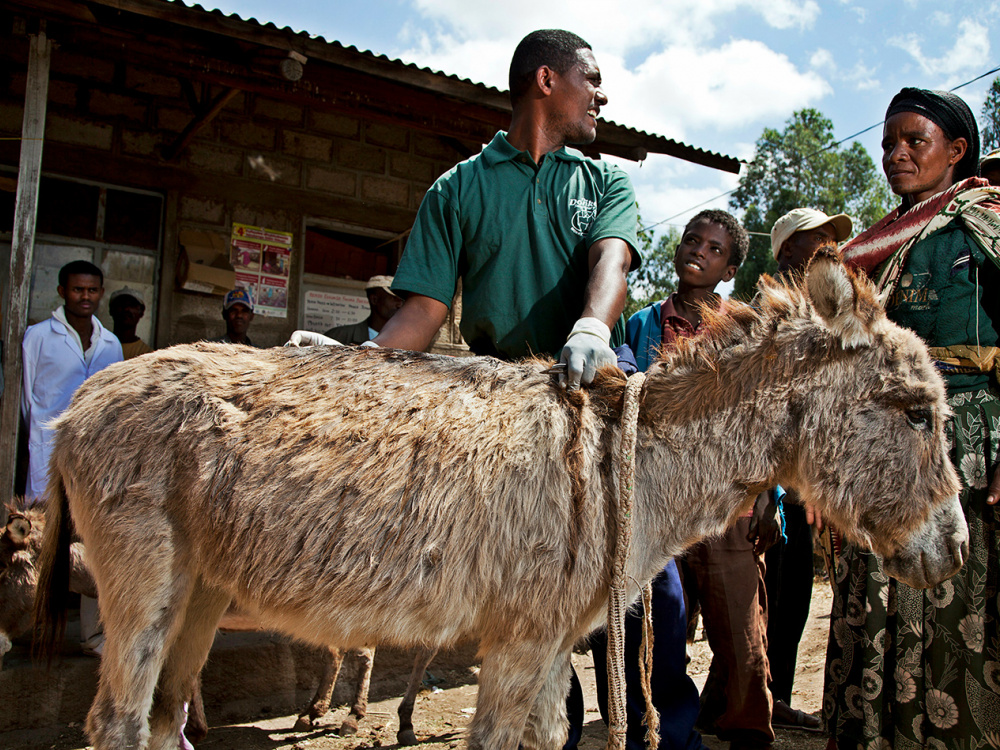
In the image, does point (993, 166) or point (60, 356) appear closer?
point (993, 166)

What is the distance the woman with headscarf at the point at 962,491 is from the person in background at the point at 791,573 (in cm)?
113

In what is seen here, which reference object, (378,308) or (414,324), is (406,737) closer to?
(414,324)

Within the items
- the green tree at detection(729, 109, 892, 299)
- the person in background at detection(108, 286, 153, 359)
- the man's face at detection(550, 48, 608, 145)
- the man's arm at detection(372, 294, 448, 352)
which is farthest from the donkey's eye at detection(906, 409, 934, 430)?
the green tree at detection(729, 109, 892, 299)

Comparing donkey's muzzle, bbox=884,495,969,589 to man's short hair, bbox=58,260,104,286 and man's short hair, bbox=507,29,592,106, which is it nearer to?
man's short hair, bbox=507,29,592,106

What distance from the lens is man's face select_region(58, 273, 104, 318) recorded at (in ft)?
17.5

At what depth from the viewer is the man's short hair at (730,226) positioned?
4.23 m

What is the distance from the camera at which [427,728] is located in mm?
4281

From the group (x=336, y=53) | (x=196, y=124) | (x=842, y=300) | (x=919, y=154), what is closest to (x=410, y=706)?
(x=842, y=300)

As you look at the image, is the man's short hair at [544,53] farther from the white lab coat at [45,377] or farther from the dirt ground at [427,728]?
the white lab coat at [45,377]

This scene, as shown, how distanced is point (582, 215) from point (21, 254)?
3.95 m

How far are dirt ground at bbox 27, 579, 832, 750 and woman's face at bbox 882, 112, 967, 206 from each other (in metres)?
2.89

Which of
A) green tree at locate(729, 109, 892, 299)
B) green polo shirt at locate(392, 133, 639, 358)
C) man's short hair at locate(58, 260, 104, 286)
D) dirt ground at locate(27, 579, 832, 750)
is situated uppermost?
green tree at locate(729, 109, 892, 299)

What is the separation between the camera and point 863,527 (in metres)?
2.22

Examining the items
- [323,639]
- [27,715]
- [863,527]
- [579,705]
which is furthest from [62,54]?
[863,527]
